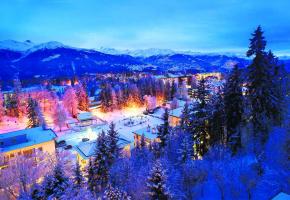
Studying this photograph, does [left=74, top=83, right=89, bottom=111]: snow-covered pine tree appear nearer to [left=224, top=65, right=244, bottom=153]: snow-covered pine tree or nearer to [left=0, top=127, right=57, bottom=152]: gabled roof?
[left=0, top=127, right=57, bottom=152]: gabled roof

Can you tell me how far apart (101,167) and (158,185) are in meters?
11.5

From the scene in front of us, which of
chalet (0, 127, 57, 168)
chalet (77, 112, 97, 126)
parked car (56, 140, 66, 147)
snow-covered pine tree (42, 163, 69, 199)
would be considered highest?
snow-covered pine tree (42, 163, 69, 199)

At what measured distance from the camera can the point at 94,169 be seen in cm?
2495

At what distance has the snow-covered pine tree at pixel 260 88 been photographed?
2256 cm

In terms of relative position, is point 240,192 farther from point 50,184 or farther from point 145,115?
point 145,115

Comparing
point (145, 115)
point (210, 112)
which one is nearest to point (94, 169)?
point (210, 112)

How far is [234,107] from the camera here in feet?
78.3

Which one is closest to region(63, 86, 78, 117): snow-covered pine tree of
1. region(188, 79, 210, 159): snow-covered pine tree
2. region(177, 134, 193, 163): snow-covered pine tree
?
region(188, 79, 210, 159): snow-covered pine tree

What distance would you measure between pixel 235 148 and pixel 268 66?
921cm

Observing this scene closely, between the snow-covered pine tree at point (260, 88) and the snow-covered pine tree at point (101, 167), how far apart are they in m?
16.4

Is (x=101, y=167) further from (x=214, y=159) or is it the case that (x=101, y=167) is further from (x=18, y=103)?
(x=18, y=103)

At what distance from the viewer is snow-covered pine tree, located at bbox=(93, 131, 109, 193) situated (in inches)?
974

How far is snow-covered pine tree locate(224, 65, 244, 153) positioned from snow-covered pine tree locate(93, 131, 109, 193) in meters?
13.9

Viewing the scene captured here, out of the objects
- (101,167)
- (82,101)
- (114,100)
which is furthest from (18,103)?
(101,167)
